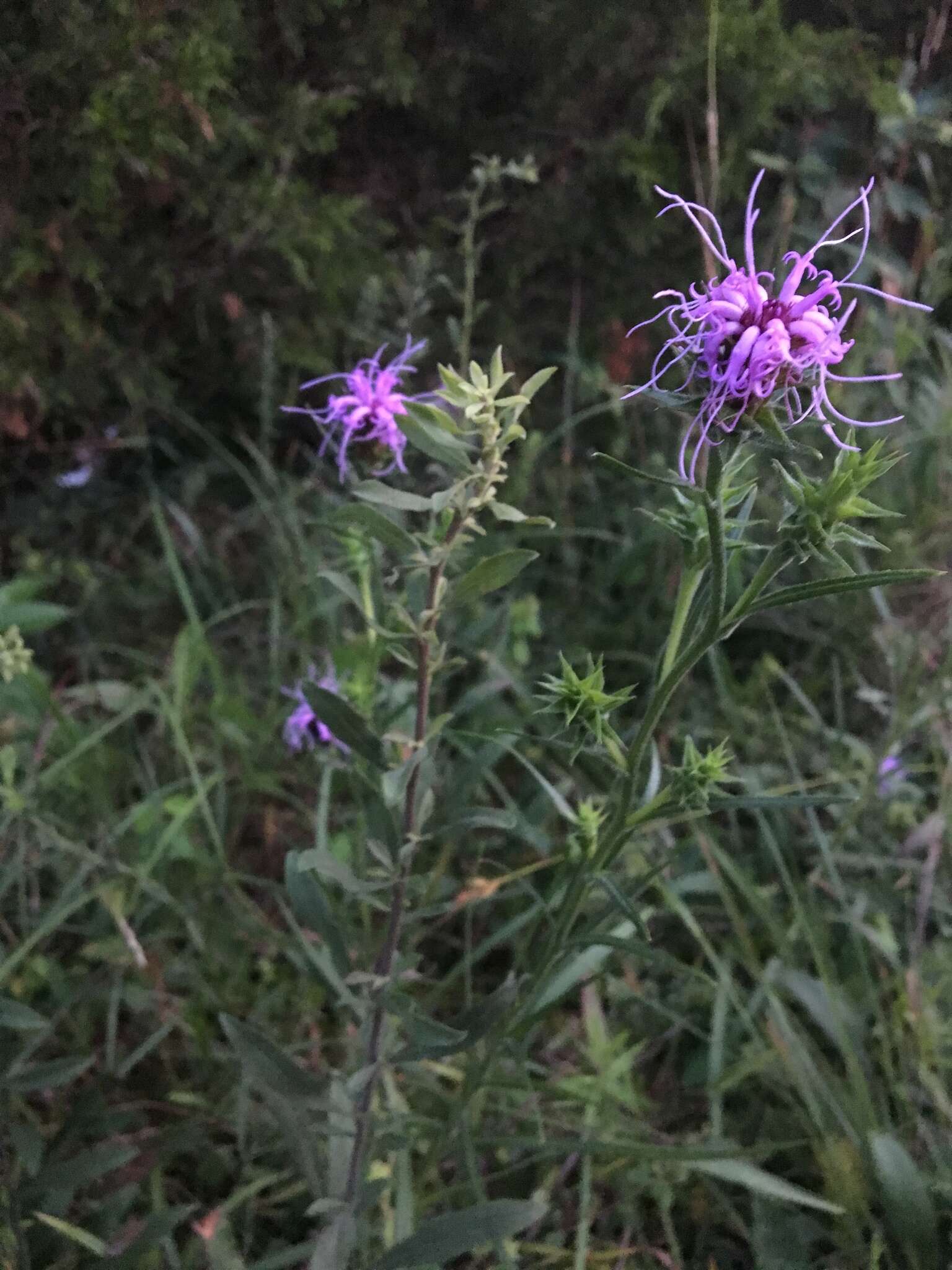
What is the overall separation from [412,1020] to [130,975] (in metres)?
0.41

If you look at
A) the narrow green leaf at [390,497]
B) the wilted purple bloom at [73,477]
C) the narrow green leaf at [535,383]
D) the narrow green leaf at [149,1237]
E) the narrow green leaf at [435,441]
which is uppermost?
the narrow green leaf at [535,383]

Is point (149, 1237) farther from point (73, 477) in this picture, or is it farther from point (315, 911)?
point (73, 477)

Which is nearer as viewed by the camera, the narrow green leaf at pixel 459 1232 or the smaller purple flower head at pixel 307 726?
the narrow green leaf at pixel 459 1232

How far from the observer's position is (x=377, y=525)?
1.72ft

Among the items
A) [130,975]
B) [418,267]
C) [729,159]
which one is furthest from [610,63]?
[130,975]

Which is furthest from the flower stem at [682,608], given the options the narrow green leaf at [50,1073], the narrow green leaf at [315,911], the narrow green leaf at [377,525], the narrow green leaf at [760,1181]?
the narrow green leaf at [50,1073]

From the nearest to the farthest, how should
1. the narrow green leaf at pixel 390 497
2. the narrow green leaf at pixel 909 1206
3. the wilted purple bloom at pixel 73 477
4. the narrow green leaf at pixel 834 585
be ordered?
the narrow green leaf at pixel 834 585 < the narrow green leaf at pixel 390 497 < the narrow green leaf at pixel 909 1206 < the wilted purple bloom at pixel 73 477

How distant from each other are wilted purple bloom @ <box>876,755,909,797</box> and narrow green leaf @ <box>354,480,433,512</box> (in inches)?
25.3

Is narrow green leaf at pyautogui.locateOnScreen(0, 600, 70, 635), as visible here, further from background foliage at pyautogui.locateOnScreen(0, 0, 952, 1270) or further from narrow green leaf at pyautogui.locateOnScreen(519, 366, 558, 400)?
narrow green leaf at pyautogui.locateOnScreen(519, 366, 558, 400)

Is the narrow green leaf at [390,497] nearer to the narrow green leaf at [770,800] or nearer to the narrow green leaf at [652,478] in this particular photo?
the narrow green leaf at [652,478]

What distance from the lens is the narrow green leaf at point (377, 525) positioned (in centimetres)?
52

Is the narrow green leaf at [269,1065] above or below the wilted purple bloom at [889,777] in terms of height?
above

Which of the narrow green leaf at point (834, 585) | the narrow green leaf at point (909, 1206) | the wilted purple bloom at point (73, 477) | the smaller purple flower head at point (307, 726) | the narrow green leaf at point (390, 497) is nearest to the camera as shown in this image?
the narrow green leaf at point (834, 585)

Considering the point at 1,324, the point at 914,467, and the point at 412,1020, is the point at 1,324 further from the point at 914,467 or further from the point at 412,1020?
the point at 914,467
